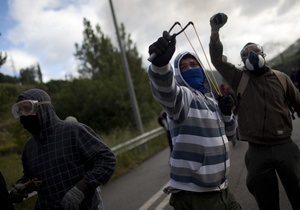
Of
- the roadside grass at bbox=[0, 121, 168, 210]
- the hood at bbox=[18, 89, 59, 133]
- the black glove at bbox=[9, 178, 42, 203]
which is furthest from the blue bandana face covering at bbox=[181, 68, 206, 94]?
the roadside grass at bbox=[0, 121, 168, 210]

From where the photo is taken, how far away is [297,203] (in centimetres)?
346

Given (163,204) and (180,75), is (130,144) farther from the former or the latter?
(180,75)

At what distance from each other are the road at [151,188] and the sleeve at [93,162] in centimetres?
282

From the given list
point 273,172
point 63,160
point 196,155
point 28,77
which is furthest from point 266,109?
point 28,77

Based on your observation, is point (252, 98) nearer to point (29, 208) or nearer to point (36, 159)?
point (36, 159)

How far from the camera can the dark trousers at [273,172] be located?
3414 millimetres

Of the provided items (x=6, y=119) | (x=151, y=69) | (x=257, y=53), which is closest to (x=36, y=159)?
(x=151, y=69)

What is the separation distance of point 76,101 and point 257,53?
16.9 m

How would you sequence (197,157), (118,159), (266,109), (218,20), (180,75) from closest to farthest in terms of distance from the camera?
(197,157), (180,75), (218,20), (266,109), (118,159)

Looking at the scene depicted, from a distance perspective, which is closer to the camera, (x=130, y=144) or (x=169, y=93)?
(x=169, y=93)

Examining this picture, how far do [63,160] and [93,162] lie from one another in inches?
9.4

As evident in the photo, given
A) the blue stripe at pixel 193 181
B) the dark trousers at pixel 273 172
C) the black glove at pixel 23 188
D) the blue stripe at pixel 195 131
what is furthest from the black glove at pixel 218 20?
the black glove at pixel 23 188

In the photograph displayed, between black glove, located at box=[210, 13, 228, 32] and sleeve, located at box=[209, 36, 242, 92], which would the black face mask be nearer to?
black glove, located at box=[210, 13, 228, 32]

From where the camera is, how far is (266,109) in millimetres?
3457
